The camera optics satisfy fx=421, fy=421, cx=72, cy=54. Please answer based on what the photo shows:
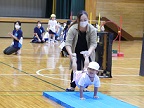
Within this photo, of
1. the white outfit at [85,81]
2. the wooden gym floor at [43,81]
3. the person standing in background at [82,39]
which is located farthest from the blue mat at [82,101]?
the person standing in background at [82,39]

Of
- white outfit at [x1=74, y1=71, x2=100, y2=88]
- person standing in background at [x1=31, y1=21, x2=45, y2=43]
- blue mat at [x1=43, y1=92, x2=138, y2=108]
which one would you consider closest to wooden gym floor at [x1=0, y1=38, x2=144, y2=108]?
blue mat at [x1=43, y1=92, x2=138, y2=108]

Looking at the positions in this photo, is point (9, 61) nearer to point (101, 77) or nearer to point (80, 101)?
point (101, 77)

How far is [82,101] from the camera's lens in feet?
24.7

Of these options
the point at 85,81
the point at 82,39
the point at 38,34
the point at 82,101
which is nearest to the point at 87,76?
the point at 85,81

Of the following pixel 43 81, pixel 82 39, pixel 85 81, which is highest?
pixel 82 39

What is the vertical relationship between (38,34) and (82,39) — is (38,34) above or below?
below

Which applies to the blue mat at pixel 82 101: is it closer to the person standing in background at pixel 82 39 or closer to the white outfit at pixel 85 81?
the white outfit at pixel 85 81

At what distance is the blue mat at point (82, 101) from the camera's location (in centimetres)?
723

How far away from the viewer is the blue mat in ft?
23.7

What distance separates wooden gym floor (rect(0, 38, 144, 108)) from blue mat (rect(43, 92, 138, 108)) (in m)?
0.14

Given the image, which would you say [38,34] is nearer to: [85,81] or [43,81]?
[43,81]

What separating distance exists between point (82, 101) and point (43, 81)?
2.83 meters

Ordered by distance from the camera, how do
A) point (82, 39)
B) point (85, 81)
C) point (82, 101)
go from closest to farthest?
1. point (82, 101)
2. point (85, 81)
3. point (82, 39)

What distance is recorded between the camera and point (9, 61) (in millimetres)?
14242
